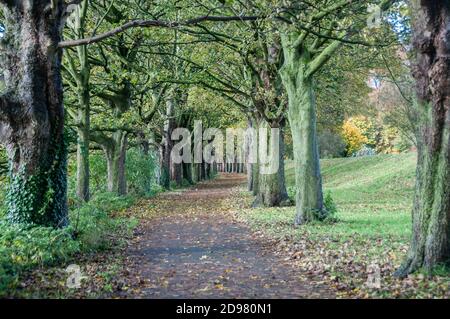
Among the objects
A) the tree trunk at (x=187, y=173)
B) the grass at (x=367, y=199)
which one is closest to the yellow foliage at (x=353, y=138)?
the grass at (x=367, y=199)

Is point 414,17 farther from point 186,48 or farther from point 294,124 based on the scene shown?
point 186,48

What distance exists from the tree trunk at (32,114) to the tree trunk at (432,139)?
23.8ft

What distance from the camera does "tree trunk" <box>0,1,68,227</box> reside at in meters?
11.2

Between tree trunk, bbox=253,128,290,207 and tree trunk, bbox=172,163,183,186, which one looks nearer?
tree trunk, bbox=253,128,290,207

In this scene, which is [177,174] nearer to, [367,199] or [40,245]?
[367,199]

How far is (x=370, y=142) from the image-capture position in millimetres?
56469

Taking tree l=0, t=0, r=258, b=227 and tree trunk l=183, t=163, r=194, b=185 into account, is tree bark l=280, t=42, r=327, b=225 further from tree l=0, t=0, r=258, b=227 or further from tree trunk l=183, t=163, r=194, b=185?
tree trunk l=183, t=163, r=194, b=185

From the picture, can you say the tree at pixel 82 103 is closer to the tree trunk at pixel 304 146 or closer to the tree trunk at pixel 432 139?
the tree trunk at pixel 304 146

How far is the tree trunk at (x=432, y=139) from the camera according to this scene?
7.33m

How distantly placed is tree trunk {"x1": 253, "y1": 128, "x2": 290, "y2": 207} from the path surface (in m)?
4.93

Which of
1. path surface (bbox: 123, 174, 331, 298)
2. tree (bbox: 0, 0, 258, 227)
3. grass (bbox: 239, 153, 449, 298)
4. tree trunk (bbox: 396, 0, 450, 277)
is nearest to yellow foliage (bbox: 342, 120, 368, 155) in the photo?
grass (bbox: 239, 153, 449, 298)

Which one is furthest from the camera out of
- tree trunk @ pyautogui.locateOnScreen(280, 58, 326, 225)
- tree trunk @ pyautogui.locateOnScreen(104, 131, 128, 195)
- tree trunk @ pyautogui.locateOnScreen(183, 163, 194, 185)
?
tree trunk @ pyautogui.locateOnScreen(183, 163, 194, 185)

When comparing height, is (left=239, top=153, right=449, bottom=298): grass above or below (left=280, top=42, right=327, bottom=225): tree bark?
below
